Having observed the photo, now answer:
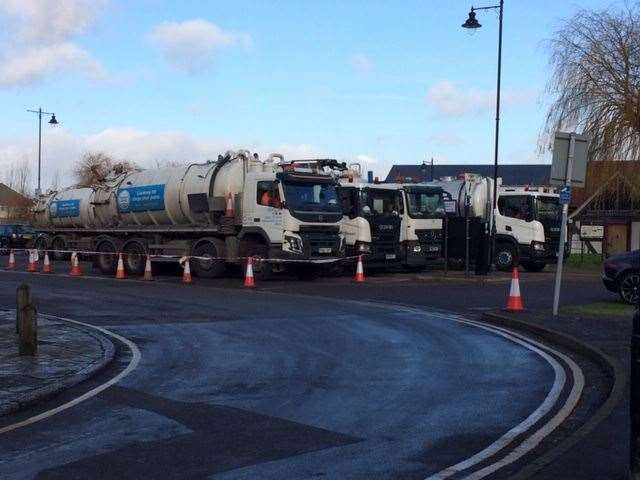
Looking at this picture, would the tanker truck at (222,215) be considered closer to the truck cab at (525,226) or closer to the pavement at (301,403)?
the pavement at (301,403)

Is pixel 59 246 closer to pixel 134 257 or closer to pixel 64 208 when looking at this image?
pixel 64 208

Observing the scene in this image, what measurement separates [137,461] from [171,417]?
1.41 metres

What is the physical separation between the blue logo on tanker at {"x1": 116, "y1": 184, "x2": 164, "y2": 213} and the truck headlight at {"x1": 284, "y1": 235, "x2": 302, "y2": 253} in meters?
5.17

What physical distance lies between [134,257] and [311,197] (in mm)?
7184

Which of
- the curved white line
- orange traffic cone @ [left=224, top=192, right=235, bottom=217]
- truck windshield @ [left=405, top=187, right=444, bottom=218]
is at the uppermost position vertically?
truck windshield @ [left=405, top=187, right=444, bottom=218]

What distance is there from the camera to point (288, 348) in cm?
1159

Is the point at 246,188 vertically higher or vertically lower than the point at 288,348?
higher

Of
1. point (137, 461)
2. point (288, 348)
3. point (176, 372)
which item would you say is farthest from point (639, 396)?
point (288, 348)

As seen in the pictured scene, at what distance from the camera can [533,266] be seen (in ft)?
101

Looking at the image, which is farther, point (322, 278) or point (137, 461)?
point (322, 278)

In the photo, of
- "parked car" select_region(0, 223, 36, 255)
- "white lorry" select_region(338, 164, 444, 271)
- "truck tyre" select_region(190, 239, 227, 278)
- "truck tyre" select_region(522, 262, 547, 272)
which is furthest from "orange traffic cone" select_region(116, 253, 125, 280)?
"parked car" select_region(0, 223, 36, 255)

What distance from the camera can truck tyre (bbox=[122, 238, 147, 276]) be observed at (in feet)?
88.0

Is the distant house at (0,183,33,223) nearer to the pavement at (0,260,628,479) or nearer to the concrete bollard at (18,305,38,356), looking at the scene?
the pavement at (0,260,628,479)

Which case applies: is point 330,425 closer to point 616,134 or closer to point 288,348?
point 288,348
